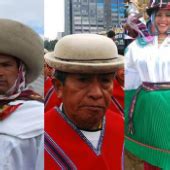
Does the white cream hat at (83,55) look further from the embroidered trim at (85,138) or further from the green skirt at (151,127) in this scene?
the green skirt at (151,127)

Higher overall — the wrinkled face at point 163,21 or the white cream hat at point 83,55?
the wrinkled face at point 163,21

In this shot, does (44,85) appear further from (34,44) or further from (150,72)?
(150,72)

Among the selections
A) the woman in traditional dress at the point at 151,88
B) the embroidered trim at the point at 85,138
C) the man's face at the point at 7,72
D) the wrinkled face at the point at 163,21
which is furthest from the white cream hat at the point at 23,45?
the wrinkled face at the point at 163,21

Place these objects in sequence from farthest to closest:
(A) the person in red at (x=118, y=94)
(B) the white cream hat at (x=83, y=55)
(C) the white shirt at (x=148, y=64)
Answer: (C) the white shirt at (x=148, y=64) < (A) the person in red at (x=118, y=94) < (B) the white cream hat at (x=83, y=55)

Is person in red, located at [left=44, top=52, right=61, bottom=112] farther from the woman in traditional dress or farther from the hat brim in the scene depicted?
the woman in traditional dress

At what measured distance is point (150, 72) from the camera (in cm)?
133

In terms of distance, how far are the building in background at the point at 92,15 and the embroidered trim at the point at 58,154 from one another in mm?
308

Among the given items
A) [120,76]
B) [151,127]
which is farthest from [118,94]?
[151,127]

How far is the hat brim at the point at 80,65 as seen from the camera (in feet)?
3.49

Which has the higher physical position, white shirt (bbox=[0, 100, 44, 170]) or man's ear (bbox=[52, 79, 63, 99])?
man's ear (bbox=[52, 79, 63, 99])

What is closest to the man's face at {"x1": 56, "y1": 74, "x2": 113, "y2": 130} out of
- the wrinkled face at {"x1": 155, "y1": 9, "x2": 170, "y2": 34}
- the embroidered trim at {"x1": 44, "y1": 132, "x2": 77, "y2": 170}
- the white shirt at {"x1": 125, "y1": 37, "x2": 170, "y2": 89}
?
the embroidered trim at {"x1": 44, "y1": 132, "x2": 77, "y2": 170}

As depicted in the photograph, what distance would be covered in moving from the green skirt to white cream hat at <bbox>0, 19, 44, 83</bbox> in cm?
34

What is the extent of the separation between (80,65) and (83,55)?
0.09 feet

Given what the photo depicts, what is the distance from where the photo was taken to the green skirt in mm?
1356
